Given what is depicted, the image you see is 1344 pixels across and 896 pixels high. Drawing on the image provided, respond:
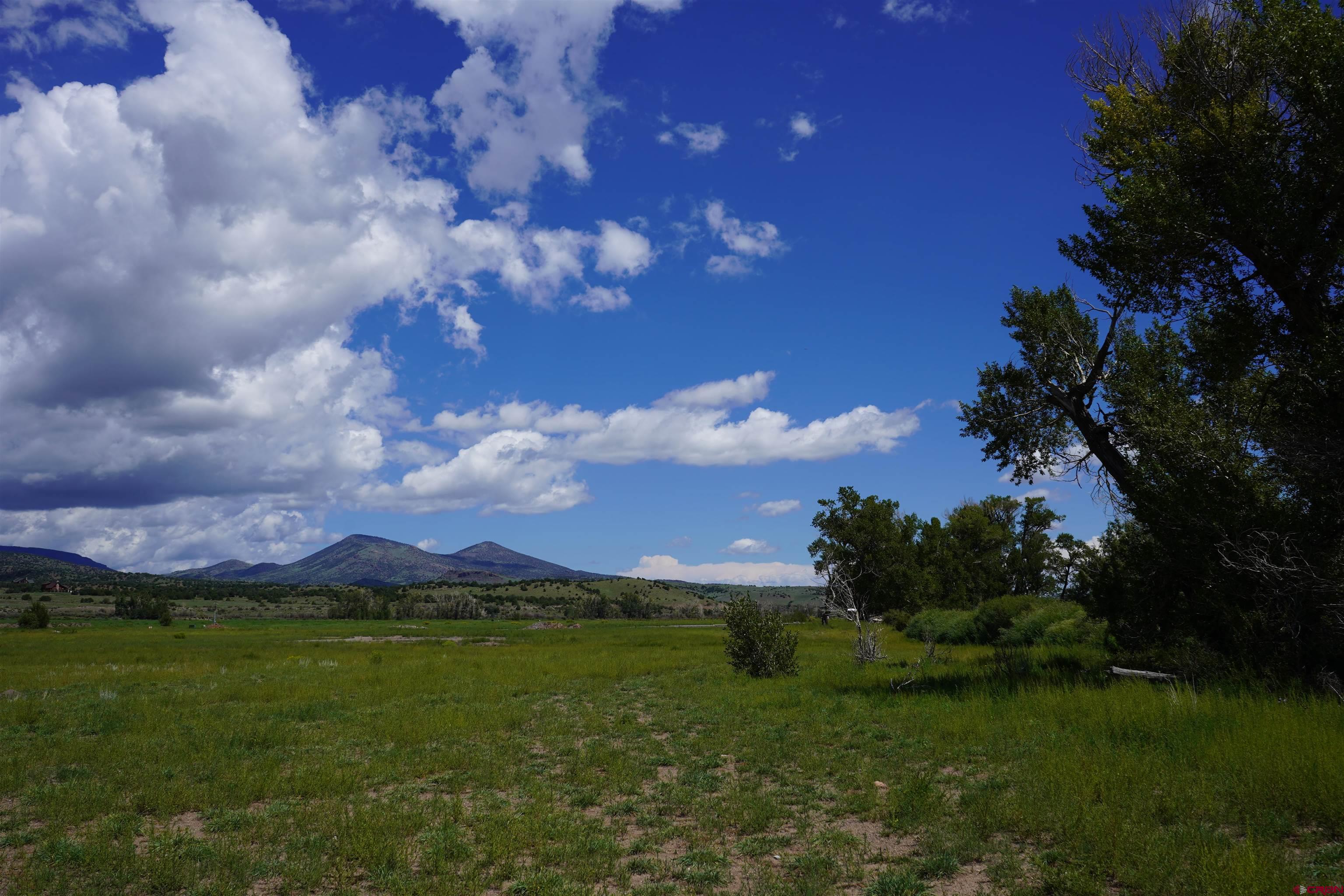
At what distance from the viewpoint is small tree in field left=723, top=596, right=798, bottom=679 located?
27.1 m

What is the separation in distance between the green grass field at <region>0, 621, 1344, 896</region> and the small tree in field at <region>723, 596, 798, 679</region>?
6.37 metres

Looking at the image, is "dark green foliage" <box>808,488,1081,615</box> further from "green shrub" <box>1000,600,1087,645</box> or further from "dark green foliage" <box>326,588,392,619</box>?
"dark green foliage" <box>326,588,392,619</box>

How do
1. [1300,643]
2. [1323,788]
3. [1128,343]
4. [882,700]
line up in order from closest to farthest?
[1323,788]
[1300,643]
[882,700]
[1128,343]

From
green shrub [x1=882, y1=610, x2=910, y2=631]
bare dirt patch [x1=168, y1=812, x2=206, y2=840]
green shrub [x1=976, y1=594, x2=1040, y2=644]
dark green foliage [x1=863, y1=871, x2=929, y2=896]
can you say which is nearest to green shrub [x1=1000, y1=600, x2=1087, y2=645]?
green shrub [x1=976, y1=594, x2=1040, y2=644]

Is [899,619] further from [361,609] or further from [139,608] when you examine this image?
[139,608]

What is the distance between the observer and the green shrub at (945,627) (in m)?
43.8

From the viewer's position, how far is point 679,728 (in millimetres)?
16453

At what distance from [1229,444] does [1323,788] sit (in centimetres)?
1063

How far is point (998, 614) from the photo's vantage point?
4166cm

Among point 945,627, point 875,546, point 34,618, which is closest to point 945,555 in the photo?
point 875,546

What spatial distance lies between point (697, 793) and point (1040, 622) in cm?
2860

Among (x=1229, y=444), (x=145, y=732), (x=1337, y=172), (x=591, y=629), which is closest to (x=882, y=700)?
(x=1229, y=444)

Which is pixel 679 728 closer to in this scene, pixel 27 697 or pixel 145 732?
pixel 145 732

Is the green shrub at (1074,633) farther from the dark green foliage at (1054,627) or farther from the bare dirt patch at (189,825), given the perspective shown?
the bare dirt patch at (189,825)
